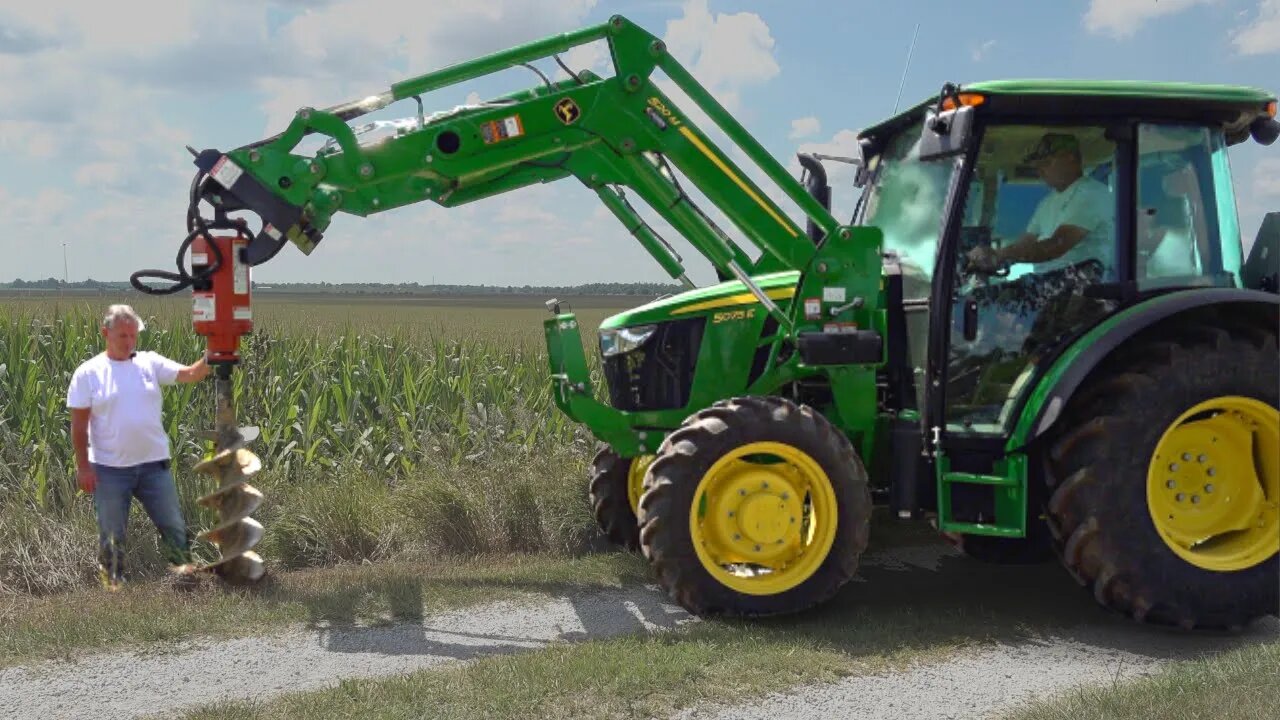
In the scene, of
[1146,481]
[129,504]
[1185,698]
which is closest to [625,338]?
[1146,481]

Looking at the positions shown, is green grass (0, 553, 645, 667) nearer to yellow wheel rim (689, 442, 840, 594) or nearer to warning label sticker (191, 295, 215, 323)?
yellow wheel rim (689, 442, 840, 594)

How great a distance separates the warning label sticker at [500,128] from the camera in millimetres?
5746

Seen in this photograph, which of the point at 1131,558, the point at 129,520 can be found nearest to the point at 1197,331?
the point at 1131,558

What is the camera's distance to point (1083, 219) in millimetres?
5652

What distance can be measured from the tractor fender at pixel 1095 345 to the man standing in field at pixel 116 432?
4406 millimetres

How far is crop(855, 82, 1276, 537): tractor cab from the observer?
552 centimetres

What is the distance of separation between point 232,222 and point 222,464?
4.60 ft

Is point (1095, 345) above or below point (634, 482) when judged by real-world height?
above

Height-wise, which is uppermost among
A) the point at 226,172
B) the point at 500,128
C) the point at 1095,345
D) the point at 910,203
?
the point at 500,128

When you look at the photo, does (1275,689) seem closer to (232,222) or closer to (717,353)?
(717,353)

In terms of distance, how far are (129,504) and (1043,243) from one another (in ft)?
17.2

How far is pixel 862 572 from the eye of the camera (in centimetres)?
670

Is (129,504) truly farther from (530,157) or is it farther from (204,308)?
(530,157)

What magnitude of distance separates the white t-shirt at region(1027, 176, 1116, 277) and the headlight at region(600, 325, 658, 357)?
2145mm
